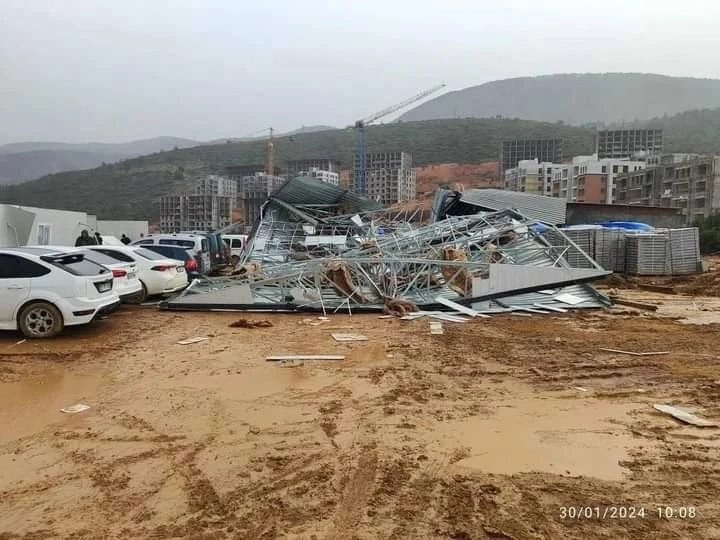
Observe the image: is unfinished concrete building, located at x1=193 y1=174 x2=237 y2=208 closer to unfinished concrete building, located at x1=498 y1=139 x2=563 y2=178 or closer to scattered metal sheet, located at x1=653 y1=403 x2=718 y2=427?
unfinished concrete building, located at x1=498 y1=139 x2=563 y2=178

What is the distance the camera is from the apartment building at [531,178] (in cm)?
7755

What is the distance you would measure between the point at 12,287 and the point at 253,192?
59326 mm

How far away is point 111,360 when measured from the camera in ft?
25.2

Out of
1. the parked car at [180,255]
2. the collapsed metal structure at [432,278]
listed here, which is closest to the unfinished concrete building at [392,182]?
the parked car at [180,255]

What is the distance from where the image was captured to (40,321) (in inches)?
340

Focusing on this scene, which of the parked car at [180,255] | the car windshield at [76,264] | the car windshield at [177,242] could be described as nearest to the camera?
the car windshield at [76,264]

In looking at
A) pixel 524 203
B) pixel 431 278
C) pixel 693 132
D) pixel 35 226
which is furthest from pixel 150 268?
pixel 693 132

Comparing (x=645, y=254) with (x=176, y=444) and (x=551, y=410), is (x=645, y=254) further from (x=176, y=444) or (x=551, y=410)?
(x=176, y=444)

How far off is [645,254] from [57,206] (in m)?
73.6

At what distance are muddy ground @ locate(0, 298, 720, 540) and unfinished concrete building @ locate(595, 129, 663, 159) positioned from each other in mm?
97930

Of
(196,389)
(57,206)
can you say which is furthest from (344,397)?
(57,206)

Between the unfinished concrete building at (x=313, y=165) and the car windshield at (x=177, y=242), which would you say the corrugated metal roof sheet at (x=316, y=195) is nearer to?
the car windshield at (x=177, y=242)

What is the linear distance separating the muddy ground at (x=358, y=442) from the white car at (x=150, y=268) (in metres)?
4.21

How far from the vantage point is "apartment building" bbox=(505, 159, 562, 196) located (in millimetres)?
77550
